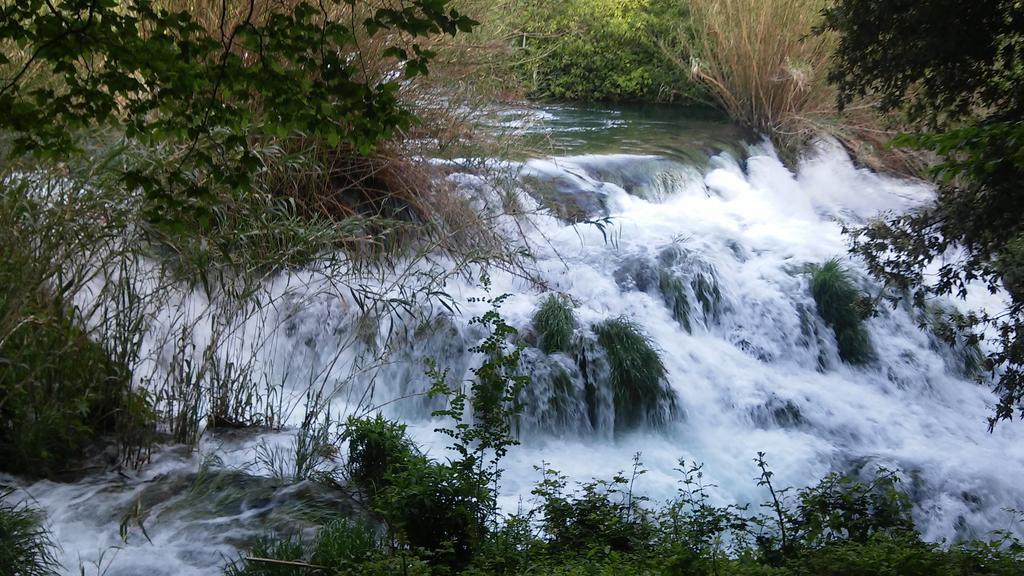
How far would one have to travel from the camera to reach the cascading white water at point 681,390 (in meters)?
4.81

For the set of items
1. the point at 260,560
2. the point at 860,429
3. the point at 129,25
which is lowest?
the point at 260,560

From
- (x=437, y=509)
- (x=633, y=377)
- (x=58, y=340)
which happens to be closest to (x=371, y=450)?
(x=437, y=509)

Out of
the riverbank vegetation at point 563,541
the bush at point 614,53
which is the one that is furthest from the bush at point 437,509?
the bush at point 614,53

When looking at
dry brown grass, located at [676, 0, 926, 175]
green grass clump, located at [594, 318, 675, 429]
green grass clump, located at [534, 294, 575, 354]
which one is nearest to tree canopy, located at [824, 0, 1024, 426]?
green grass clump, located at [594, 318, 675, 429]

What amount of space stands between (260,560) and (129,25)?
2.08m

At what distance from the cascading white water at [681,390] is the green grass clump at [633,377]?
11 cm

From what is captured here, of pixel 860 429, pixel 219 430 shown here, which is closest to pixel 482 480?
pixel 219 430

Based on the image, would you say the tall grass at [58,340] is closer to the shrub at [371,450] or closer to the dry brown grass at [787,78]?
the shrub at [371,450]

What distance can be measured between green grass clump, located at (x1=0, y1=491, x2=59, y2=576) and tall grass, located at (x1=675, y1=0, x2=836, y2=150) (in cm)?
1141

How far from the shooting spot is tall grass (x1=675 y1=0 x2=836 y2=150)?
13.2 meters

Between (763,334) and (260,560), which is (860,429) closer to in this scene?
(763,334)

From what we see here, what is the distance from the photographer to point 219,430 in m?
5.62

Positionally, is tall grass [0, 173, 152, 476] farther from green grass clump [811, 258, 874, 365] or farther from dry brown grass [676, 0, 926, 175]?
dry brown grass [676, 0, 926, 175]

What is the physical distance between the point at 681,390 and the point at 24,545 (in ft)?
15.5
